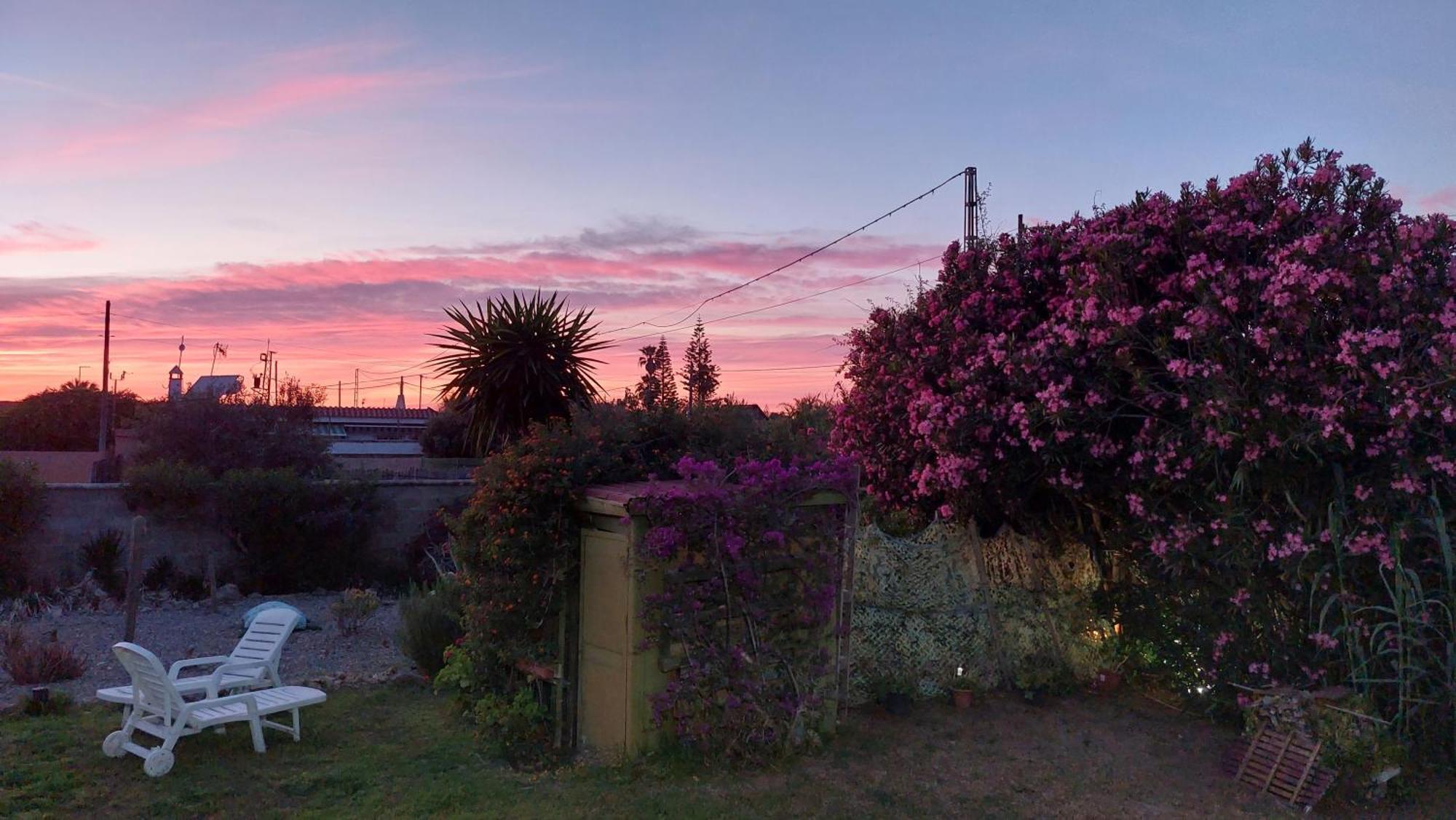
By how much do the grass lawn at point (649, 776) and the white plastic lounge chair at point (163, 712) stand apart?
0.35 ft

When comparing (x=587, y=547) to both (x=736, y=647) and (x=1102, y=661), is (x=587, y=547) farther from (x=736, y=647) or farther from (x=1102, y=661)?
(x=1102, y=661)

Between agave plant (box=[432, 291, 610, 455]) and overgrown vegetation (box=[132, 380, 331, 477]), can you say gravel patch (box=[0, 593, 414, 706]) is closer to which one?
agave plant (box=[432, 291, 610, 455])

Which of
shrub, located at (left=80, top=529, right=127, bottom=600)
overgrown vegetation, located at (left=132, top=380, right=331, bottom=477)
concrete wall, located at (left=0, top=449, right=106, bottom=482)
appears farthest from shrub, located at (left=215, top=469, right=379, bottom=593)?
concrete wall, located at (left=0, top=449, right=106, bottom=482)

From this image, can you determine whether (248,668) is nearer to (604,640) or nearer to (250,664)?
(250,664)

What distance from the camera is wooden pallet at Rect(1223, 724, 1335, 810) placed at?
5.28m

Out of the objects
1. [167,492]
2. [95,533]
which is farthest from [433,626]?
[95,533]

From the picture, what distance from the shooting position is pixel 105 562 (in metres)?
12.6

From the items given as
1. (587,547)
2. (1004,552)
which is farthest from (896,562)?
(587,547)

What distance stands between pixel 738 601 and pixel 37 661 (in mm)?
6131

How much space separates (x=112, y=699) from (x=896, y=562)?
5.34m

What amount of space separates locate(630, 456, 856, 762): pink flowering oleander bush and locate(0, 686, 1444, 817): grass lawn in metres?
0.28

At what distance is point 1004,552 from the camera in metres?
7.89

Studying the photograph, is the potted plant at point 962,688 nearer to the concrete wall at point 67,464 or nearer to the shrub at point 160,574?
the shrub at point 160,574

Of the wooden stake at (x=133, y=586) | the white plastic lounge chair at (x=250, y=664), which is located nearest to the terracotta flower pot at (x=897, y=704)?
the white plastic lounge chair at (x=250, y=664)
